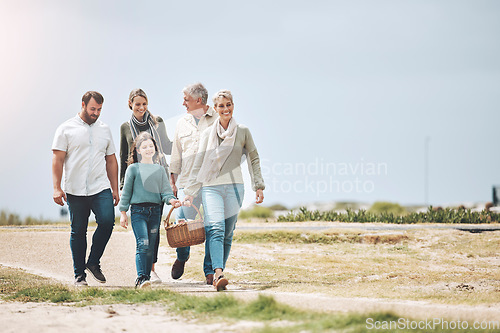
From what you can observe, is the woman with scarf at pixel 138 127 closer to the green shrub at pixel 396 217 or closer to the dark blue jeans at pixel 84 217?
the dark blue jeans at pixel 84 217

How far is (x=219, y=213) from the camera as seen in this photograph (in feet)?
26.3

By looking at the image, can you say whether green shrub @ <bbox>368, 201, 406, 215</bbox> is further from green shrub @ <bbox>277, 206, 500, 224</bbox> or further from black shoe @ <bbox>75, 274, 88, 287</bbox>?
black shoe @ <bbox>75, 274, 88, 287</bbox>

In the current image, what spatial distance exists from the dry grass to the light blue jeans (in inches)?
41.6

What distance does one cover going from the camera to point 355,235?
1562 centimetres


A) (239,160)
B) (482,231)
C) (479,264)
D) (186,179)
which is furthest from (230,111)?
(482,231)

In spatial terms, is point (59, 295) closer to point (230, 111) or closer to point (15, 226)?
point (230, 111)

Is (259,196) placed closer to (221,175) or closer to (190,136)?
(221,175)

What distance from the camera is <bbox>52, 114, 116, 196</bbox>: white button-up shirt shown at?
8.70m

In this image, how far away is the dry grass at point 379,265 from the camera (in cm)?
862

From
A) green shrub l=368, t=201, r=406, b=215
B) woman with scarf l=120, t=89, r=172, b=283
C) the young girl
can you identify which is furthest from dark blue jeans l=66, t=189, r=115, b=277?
green shrub l=368, t=201, r=406, b=215

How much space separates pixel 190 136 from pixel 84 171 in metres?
1.47

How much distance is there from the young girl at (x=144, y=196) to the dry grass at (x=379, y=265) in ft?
5.28

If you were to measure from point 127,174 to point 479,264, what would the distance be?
306 inches

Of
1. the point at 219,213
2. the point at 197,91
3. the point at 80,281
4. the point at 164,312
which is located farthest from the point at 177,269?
the point at 164,312
